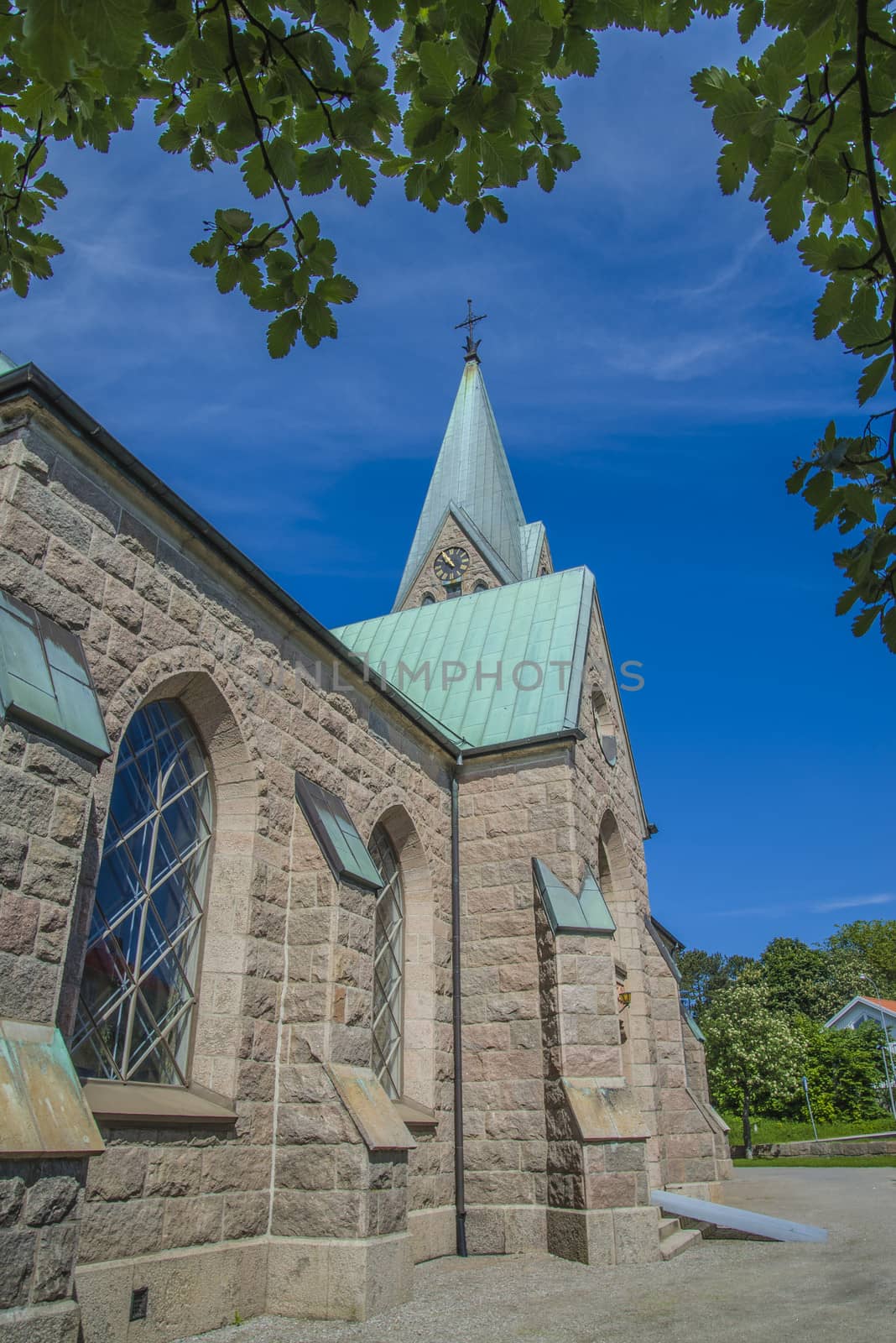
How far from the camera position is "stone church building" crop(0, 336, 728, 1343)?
4832 mm

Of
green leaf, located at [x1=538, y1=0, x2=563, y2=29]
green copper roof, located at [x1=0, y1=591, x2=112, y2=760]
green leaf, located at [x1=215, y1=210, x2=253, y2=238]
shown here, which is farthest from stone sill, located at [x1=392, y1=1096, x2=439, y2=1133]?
green leaf, located at [x1=538, y1=0, x2=563, y2=29]

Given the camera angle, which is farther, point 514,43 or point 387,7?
point 387,7

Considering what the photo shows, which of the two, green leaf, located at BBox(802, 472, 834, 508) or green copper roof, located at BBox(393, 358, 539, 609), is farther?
green copper roof, located at BBox(393, 358, 539, 609)

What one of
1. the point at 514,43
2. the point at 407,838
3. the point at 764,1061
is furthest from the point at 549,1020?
the point at 764,1061

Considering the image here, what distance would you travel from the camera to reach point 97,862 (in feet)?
19.0

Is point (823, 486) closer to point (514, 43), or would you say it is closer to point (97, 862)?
point (514, 43)

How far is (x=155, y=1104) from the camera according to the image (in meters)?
5.91

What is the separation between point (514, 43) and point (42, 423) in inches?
176

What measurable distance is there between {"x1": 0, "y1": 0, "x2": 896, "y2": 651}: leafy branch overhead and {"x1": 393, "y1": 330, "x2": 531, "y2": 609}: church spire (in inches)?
1034

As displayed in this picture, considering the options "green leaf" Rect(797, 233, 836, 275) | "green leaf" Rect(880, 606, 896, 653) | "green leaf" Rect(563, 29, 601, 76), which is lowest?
"green leaf" Rect(880, 606, 896, 653)

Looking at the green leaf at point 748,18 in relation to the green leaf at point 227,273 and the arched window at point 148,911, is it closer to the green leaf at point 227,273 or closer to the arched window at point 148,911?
the green leaf at point 227,273

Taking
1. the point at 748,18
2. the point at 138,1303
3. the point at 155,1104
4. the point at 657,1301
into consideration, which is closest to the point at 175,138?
the point at 748,18

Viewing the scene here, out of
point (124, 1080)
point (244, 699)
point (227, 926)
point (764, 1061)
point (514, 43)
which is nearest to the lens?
point (514, 43)

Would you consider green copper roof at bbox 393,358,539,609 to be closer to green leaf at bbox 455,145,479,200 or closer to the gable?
the gable
